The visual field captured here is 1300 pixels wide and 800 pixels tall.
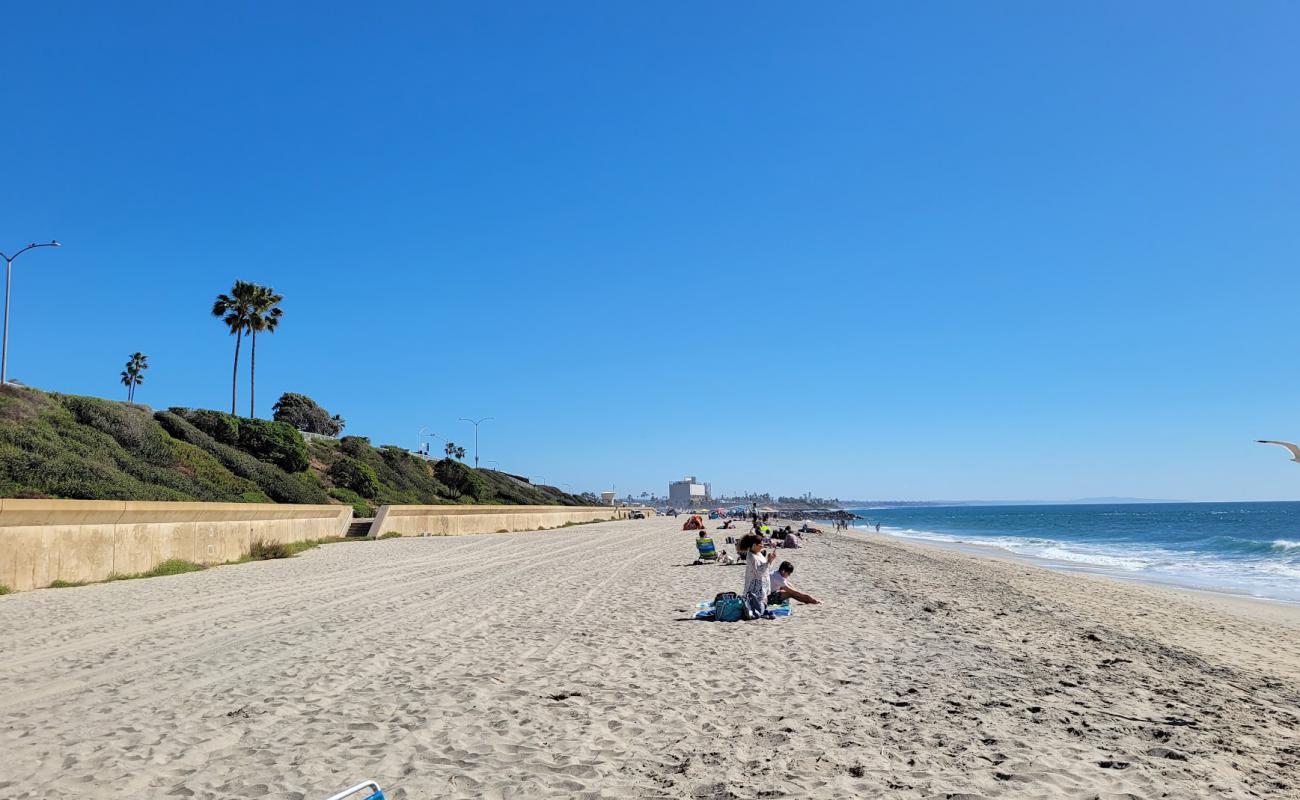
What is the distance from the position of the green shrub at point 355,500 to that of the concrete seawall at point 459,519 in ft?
20.2

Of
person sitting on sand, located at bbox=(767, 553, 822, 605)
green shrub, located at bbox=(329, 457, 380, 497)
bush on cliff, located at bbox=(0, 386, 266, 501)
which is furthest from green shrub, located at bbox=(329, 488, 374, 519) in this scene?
person sitting on sand, located at bbox=(767, 553, 822, 605)

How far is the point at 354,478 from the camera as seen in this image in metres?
53.3

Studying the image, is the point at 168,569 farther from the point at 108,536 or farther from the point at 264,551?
the point at 264,551

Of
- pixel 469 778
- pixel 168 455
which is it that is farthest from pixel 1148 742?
pixel 168 455

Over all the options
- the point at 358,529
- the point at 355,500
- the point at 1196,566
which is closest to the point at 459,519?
the point at 358,529

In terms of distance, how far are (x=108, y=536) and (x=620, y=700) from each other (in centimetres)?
1541

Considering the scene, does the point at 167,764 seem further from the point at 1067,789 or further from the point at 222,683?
the point at 1067,789

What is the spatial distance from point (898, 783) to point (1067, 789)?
108 cm

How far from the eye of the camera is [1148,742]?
646 cm

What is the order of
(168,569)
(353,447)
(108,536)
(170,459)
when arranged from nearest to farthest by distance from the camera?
(108,536), (168,569), (170,459), (353,447)

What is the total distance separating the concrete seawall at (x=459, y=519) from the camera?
37.0 metres

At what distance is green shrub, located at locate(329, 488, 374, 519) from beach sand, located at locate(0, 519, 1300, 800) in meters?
32.4

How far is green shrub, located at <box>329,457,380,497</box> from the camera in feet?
174

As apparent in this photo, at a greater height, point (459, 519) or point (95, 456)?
point (95, 456)
